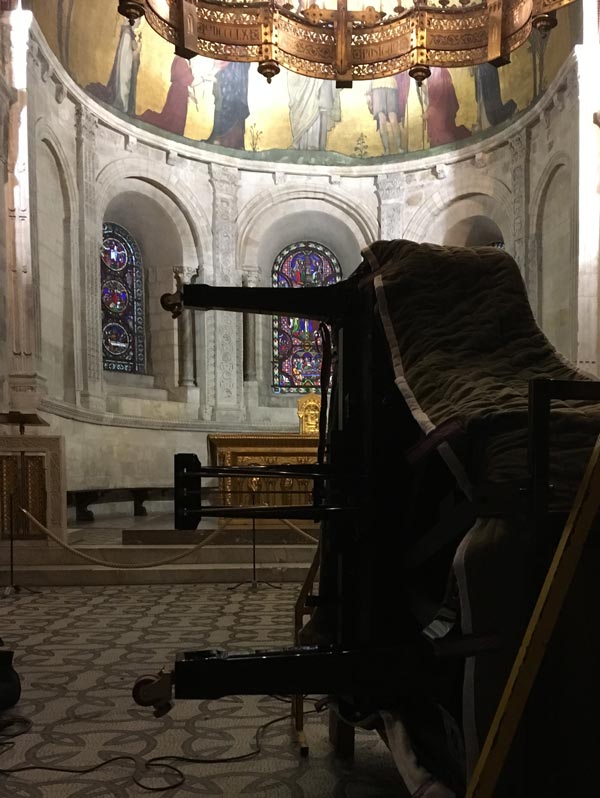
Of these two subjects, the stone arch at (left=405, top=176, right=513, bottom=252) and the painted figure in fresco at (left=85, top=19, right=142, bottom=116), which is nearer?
Result: the painted figure in fresco at (left=85, top=19, right=142, bottom=116)

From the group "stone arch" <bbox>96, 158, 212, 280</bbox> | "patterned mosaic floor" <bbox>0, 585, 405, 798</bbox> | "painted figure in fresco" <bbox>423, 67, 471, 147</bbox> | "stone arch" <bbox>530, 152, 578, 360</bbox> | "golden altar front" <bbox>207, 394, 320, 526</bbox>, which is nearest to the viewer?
"patterned mosaic floor" <bbox>0, 585, 405, 798</bbox>

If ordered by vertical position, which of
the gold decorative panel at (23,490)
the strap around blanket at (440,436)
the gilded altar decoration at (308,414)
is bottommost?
the gold decorative panel at (23,490)

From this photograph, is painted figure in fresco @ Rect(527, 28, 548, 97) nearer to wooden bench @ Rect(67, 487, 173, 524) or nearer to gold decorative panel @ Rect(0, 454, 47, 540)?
wooden bench @ Rect(67, 487, 173, 524)

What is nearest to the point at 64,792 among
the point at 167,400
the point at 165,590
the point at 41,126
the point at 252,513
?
the point at 252,513

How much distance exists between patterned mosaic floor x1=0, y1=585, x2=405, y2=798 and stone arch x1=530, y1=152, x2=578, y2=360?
8.68m

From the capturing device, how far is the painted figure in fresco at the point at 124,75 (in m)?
13.7

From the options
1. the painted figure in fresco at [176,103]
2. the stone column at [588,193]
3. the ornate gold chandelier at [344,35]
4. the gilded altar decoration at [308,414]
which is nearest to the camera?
the ornate gold chandelier at [344,35]

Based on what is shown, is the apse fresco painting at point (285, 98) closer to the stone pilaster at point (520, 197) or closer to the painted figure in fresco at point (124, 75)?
the painted figure in fresco at point (124, 75)

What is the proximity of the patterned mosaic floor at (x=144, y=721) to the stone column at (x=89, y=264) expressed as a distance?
7.60 m

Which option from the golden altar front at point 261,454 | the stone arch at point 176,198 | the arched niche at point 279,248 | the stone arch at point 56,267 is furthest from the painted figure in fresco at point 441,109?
the golden altar front at point 261,454

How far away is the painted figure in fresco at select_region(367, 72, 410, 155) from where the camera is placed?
15.8 metres

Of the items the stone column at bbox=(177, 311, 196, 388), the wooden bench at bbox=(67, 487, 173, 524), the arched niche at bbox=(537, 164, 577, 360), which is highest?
the arched niche at bbox=(537, 164, 577, 360)

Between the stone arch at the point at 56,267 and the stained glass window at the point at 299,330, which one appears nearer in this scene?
the stone arch at the point at 56,267

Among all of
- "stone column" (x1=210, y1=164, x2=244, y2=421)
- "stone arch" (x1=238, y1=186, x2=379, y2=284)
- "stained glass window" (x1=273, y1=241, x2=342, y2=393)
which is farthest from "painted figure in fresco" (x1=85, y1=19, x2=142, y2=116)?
"stained glass window" (x1=273, y1=241, x2=342, y2=393)
